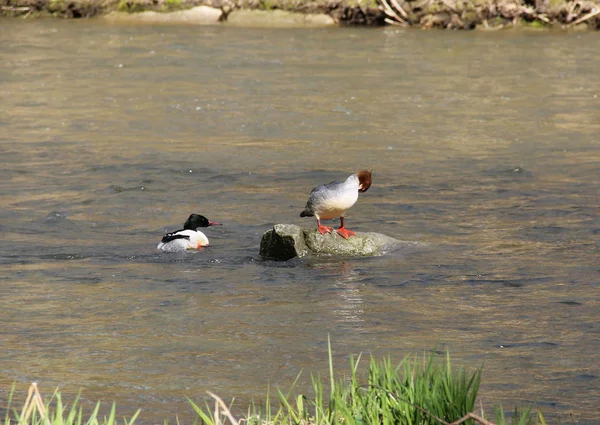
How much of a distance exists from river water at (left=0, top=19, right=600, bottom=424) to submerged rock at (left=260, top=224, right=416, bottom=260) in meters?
0.17

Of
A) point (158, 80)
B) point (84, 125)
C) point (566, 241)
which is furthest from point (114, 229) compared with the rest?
point (158, 80)

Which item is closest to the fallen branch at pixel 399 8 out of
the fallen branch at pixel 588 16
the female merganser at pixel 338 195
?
the fallen branch at pixel 588 16

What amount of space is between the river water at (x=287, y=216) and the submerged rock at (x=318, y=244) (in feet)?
0.55

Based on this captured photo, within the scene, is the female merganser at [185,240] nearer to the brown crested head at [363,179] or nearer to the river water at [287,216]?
the river water at [287,216]

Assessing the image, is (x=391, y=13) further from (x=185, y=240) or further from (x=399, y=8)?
(x=185, y=240)

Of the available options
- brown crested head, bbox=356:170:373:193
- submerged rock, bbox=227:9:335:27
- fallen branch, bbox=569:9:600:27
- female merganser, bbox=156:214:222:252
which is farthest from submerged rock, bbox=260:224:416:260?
submerged rock, bbox=227:9:335:27

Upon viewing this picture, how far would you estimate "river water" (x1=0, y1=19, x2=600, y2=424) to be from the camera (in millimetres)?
7230

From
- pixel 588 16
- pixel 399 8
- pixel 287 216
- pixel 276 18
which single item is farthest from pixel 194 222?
pixel 276 18

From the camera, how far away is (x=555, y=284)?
9.08m

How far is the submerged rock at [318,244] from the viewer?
393 inches

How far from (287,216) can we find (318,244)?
1725 mm

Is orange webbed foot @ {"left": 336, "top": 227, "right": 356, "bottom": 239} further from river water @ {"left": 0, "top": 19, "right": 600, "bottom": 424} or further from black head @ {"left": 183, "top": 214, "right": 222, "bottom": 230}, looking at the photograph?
black head @ {"left": 183, "top": 214, "right": 222, "bottom": 230}

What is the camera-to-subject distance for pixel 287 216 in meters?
11.9

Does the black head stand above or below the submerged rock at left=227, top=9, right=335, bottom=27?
below
